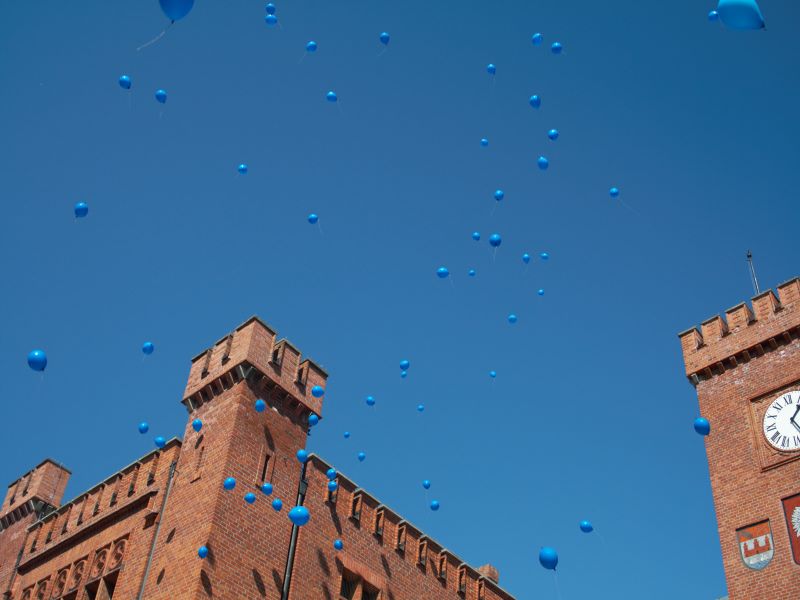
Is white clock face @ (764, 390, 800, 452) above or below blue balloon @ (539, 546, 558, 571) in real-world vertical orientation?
above

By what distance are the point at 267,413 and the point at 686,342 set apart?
18283 millimetres

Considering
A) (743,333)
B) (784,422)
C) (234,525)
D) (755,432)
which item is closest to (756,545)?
(755,432)

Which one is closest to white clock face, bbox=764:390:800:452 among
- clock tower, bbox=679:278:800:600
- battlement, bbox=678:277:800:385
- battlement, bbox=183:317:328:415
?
clock tower, bbox=679:278:800:600

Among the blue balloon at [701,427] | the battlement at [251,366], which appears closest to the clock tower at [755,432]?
the blue balloon at [701,427]

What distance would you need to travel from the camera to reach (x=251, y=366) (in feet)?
70.3

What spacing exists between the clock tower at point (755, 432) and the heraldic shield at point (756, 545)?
0.09ft

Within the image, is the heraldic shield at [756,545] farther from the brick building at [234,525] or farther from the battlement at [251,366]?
the battlement at [251,366]

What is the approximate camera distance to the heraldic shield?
2614cm

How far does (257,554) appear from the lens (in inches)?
765

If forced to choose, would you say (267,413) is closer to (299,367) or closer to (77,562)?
(299,367)

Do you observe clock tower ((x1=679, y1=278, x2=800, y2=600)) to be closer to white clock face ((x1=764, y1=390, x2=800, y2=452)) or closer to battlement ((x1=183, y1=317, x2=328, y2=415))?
white clock face ((x1=764, y1=390, x2=800, y2=452))

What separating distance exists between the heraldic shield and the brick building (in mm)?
8782

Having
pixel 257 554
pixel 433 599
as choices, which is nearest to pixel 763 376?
pixel 433 599

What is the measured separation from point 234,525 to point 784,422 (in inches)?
705
